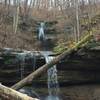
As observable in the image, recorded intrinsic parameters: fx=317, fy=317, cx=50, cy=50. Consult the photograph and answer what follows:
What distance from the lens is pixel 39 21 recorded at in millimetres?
31984

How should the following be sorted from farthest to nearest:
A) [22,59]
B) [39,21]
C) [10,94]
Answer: [39,21]
[22,59]
[10,94]

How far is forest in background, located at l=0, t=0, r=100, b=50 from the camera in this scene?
87.0 ft

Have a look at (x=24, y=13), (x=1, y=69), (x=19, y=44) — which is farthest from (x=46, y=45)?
(x=1, y=69)

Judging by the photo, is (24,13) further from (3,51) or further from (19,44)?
(3,51)

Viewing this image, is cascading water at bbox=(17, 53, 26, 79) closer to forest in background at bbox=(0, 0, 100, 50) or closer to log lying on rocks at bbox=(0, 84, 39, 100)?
forest in background at bbox=(0, 0, 100, 50)

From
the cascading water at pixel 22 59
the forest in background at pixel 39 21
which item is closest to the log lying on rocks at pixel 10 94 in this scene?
the cascading water at pixel 22 59

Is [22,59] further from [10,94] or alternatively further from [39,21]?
[39,21]

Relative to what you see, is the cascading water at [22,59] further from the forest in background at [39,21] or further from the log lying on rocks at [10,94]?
the log lying on rocks at [10,94]

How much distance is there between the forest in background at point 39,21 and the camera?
26.5m

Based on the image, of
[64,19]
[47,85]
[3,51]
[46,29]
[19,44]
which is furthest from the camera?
[64,19]

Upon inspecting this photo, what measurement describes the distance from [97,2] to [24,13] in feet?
28.0

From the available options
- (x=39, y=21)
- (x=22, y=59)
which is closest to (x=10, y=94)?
(x=22, y=59)

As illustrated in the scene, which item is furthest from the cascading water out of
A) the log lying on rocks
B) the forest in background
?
the log lying on rocks

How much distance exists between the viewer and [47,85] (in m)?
20.0
